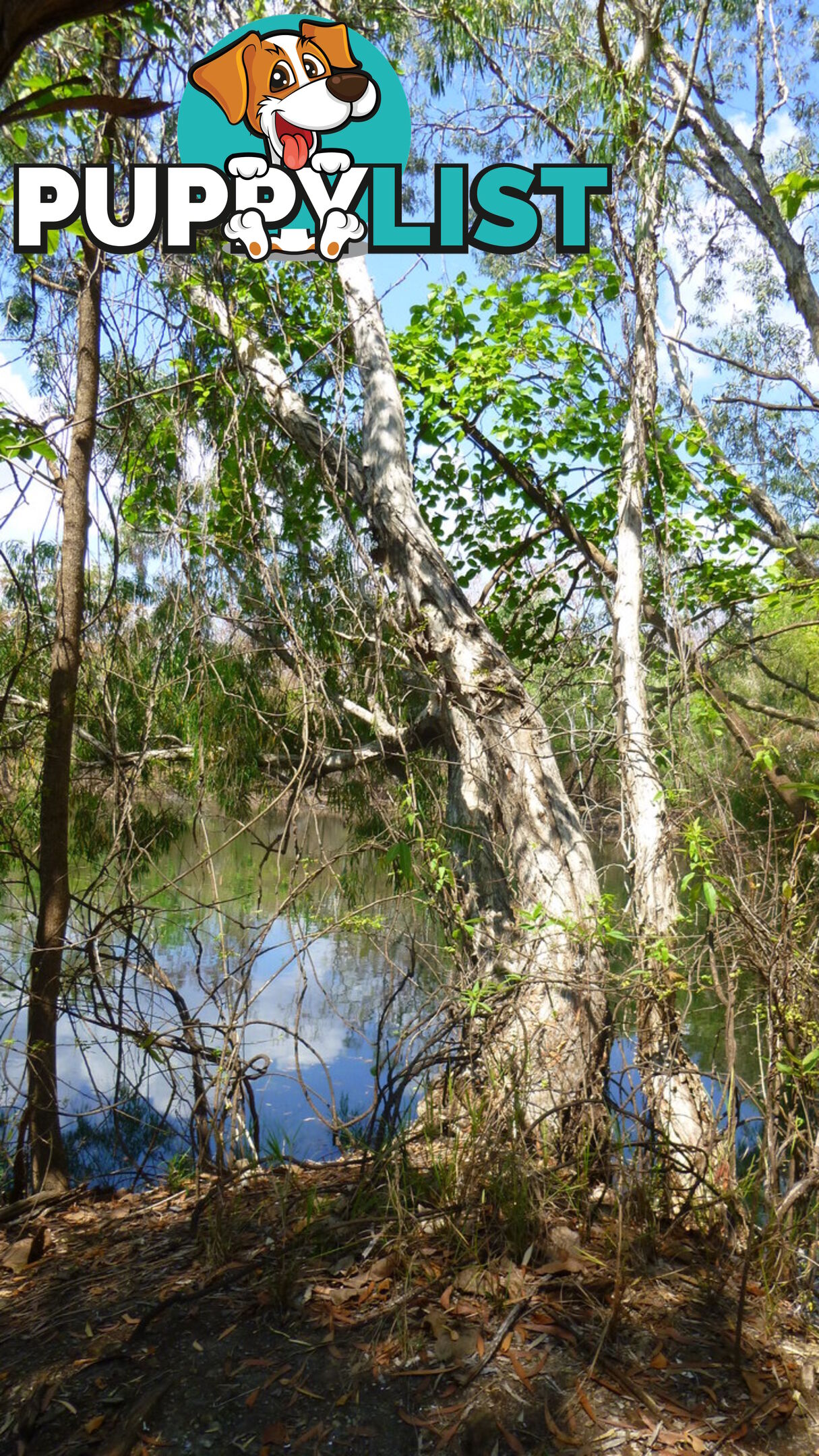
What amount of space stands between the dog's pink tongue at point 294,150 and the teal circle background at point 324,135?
0.27ft

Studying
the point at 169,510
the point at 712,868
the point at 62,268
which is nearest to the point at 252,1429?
the point at 712,868

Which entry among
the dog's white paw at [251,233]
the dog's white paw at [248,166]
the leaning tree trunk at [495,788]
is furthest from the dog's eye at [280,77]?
the leaning tree trunk at [495,788]

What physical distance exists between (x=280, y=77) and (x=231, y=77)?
8.7 inches

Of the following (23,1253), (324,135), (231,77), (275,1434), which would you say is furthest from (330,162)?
(275,1434)

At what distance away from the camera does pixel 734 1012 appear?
2.30 meters

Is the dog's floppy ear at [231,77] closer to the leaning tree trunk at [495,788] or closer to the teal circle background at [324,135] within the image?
the teal circle background at [324,135]

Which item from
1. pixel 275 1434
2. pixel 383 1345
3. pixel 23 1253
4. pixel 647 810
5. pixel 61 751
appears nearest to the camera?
pixel 275 1434

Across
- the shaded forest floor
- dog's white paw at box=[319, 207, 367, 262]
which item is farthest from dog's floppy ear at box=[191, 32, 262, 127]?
the shaded forest floor

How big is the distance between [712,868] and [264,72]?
9.88ft

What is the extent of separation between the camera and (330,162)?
3.55 m

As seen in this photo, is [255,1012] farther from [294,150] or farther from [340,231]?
[294,150]

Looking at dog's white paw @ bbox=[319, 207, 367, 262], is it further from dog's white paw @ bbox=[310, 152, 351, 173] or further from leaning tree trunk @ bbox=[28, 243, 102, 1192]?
leaning tree trunk @ bbox=[28, 243, 102, 1192]

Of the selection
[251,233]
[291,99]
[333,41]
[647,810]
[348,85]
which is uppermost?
[333,41]

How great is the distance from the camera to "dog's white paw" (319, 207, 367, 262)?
3764 millimetres
